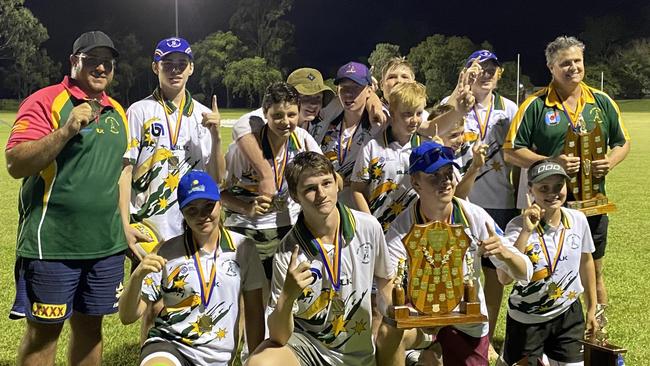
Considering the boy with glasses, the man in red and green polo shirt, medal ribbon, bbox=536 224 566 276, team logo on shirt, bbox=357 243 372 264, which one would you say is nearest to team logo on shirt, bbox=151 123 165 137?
the boy with glasses

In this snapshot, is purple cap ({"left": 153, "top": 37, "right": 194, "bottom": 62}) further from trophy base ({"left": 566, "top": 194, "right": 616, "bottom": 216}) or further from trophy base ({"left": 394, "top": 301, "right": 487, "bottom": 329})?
trophy base ({"left": 566, "top": 194, "right": 616, "bottom": 216})

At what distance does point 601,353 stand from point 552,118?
1.69 meters

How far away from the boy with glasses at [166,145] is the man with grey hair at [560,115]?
2.07 m

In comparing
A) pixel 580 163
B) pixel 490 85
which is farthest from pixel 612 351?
pixel 490 85

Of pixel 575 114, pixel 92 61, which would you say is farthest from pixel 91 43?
pixel 575 114

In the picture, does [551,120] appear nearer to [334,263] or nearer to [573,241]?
[573,241]

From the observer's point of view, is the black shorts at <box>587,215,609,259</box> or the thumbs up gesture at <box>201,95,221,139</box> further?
the black shorts at <box>587,215,609,259</box>

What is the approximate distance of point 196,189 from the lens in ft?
12.8

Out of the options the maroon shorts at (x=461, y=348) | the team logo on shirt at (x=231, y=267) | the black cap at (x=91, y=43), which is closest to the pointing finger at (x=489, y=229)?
the maroon shorts at (x=461, y=348)

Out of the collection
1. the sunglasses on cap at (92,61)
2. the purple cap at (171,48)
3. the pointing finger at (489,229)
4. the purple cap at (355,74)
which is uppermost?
the purple cap at (171,48)

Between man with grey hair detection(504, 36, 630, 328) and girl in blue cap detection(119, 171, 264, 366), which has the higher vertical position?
man with grey hair detection(504, 36, 630, 328)

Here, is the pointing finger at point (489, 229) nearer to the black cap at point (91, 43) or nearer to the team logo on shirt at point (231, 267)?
the team logo on shirt at point (231, 267)

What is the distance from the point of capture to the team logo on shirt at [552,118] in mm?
5004

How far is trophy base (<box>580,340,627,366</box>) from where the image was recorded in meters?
3.97
